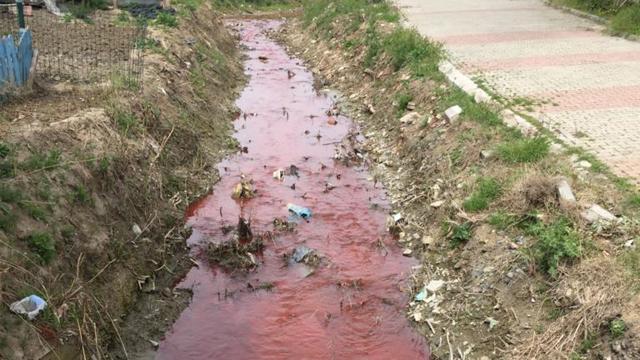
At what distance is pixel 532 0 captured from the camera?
61.1 ft

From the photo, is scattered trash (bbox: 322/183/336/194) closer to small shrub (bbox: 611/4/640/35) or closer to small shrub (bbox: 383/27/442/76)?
small shrub (bbox: 383/27/442/76)

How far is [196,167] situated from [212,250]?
2.44 metres

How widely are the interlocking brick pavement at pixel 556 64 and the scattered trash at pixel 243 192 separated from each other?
15.2ft

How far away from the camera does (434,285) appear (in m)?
7.05

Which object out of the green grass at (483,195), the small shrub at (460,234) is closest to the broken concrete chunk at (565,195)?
the green grass at (483,195)

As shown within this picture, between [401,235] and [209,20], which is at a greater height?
[209,20]

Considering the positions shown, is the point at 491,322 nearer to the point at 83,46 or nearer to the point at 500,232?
the point at 500,232

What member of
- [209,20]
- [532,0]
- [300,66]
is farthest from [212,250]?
[532,0]

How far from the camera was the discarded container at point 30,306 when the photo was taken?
16.9 feet

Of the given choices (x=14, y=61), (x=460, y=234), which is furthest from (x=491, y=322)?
(x=14, y=61)

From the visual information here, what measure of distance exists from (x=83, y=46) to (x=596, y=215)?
9.76 meters

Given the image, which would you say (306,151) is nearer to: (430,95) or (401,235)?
(430,95)

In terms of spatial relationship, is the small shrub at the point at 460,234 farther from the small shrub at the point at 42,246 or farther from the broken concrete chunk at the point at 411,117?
the small shrub at the point at 42,246

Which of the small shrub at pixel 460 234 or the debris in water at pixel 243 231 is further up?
the small shrub at pixel 460 234
